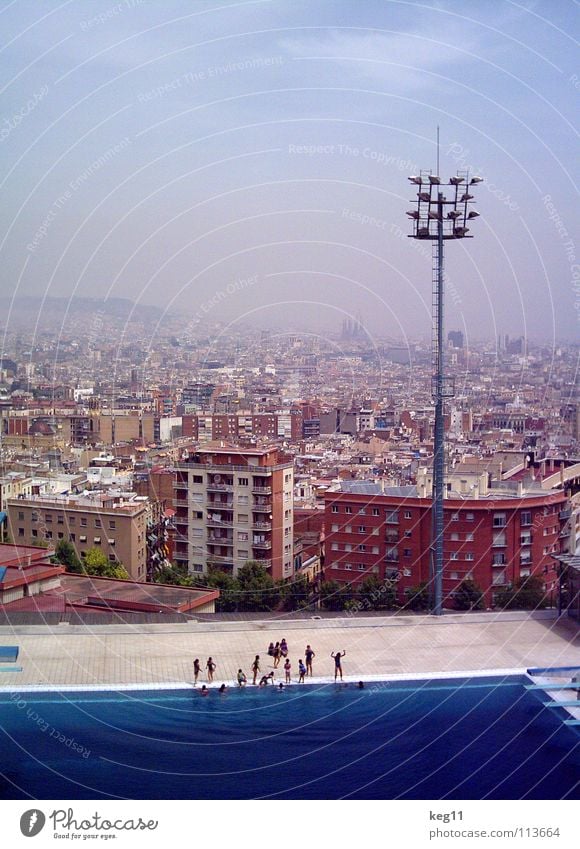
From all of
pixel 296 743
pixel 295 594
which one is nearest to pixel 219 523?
pixel 295 594

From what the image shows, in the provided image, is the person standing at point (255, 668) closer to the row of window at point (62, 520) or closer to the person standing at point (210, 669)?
the person standing at point (210, 669)

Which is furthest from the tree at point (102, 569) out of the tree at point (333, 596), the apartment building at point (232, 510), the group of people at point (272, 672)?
the group of people at point (272, 672)

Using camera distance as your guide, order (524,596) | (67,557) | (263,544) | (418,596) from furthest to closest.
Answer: (263,544)
(67,557)
(418,596)
(524,596)

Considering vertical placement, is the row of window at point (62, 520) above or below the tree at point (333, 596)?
above

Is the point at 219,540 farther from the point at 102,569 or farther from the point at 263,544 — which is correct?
the point at 102,569
